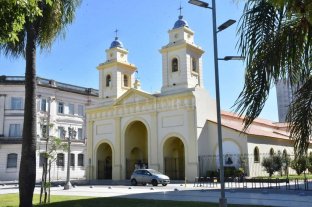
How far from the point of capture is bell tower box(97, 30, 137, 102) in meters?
43.6

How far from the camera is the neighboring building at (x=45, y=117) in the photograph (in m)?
48.6

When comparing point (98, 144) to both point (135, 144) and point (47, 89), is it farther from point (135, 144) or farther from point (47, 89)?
point (47, 89)

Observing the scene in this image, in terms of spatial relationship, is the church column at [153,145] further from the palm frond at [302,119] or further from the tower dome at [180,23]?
the palm frond at [302,119]

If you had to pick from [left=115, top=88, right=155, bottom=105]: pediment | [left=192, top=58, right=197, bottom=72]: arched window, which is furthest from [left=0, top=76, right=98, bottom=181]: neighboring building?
[left=192, top=58, right=197, bottom=72]: arched window

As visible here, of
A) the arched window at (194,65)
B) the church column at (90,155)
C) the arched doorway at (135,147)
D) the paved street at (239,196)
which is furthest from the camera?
A: the church column at (90,155)

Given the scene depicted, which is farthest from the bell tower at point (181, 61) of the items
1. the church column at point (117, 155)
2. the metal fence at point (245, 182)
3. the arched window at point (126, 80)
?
the metal fence at point (245, 182)

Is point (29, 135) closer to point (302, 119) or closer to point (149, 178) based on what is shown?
point (302, 119)

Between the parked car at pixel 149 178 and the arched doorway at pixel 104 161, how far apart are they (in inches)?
478

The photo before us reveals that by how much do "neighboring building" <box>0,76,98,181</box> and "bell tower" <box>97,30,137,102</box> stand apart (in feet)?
23.9

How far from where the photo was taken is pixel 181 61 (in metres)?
37.4

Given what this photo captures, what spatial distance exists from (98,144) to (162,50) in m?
13.3

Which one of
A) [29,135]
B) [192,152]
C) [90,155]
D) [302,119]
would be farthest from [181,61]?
[302,119]

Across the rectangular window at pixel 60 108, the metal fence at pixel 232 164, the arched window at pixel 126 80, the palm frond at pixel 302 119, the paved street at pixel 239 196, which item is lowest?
the paved street at pixel 239 196

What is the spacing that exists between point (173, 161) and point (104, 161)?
10.3 meters
